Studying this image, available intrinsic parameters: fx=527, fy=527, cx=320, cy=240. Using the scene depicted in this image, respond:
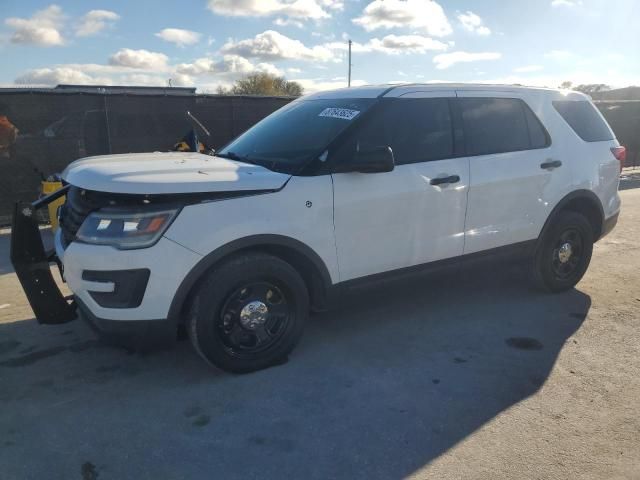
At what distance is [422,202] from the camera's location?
3.97 m

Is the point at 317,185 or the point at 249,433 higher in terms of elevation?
the point at 317,185

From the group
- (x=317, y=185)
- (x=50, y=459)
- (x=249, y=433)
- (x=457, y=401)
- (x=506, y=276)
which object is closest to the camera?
(x=50, y=459)

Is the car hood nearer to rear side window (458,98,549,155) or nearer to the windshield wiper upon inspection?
the windshield wiper

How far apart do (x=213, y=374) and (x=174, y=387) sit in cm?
27

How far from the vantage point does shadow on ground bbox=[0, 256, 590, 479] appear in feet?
8.87

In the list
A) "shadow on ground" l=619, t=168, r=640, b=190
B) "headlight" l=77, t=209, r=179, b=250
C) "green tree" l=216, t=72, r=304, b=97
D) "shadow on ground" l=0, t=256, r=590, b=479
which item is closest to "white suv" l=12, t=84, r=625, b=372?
"headlight" l=77, t=209, r=179, b=250

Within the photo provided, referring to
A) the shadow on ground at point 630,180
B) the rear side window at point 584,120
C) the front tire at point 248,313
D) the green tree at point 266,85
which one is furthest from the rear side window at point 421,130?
the green tree at point 266,85

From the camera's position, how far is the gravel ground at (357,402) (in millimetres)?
2686

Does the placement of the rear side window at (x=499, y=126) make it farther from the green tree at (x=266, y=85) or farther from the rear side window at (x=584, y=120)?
the green tree at (x=266, y=85)

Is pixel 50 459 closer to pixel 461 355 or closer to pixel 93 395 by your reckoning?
pixel 93 395

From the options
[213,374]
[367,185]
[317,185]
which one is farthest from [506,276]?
[213,374]

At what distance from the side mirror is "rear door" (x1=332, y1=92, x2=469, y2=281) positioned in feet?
0.31

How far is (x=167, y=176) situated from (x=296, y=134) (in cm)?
128

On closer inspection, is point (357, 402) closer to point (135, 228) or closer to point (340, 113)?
point (135, 228)
